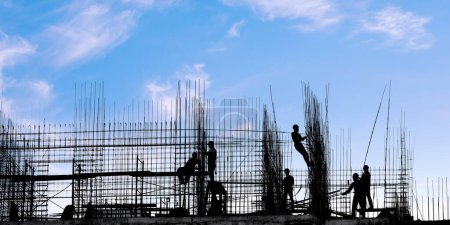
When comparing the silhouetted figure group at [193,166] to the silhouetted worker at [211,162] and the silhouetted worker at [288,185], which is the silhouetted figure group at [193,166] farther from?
the silhouetted worker at [288,185]

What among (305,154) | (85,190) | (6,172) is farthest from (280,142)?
(6,172)

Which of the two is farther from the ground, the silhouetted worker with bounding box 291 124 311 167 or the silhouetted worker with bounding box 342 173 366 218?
the silhouetted worker with bounding box 291 124 311 167

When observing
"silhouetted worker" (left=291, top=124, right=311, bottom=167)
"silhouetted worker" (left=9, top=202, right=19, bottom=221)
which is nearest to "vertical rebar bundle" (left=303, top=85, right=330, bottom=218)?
"silhouetted worker" (left=291, top=124, right=311, bottom=167)

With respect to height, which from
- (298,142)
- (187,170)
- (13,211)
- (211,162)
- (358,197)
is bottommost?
(13,211)

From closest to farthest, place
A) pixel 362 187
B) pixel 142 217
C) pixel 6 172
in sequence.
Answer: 1. pixel 142 217
2. pixel 362 187
3. pixel 6 172

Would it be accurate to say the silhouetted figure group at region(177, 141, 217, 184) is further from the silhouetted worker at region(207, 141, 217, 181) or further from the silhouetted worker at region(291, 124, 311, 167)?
the silhouetted worker at region(291, 124, 311, 167)

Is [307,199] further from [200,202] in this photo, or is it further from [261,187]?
[200,202]

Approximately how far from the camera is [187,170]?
16.8m

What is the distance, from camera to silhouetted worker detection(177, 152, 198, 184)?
16641mm

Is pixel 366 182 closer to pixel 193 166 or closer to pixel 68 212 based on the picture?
pixel 193 166

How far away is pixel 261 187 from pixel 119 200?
148 inches

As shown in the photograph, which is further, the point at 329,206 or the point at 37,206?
the point at 37,206

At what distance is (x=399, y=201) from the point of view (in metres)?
18.5

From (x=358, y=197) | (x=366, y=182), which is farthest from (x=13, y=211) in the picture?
(x=366, y=182)
